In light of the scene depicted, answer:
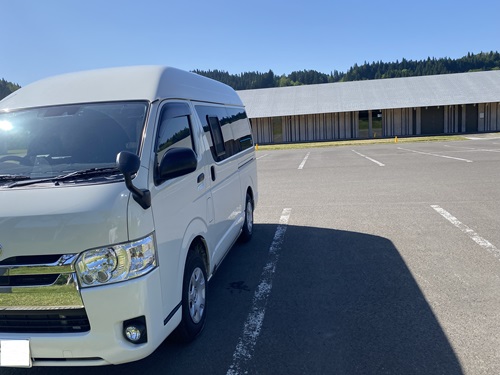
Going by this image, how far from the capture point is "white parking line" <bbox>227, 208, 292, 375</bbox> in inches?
131

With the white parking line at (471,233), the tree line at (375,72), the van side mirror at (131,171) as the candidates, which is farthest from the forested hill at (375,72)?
the van side mirror at (131,171)

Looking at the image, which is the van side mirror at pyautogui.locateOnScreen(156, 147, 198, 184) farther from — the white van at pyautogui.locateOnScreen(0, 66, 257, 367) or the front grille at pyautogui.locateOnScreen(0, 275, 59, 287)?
the front grille at pyautogui.locateOnScreen(0, 275, 59, 287)

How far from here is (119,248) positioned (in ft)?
8.69

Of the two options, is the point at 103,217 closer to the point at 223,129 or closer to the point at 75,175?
the point at 75,175

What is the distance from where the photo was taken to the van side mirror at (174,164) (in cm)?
311

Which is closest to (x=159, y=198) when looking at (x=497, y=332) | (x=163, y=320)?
(x=163, y=320)

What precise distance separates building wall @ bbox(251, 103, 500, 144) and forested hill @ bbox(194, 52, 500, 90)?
164 feet

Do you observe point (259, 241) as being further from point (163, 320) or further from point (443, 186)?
point (443, 186)

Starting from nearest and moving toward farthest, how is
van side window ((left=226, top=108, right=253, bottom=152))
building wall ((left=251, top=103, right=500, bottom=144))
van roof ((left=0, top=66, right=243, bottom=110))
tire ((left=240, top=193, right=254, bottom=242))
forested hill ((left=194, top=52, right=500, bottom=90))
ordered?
van roof ((left=0, top=66, right=243, bottom=110)) < van side window ((left=226, top=108, right=253, bottom=152)) < tire ((left=240, top=193, right=254, bottom=242)) < building wall ((left=251, top=103, right=500, bottom=144)) < forested hill ((left=194, top=52, right=500, bottom=90))

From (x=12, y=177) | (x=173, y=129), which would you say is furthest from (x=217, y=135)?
(x=12, y=177)

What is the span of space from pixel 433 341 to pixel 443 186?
7991 millimetres

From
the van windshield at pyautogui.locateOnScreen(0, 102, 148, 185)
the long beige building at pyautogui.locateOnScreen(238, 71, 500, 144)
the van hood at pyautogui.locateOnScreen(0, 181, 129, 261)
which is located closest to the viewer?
the van hood at pyautogui.locateOnScreen(0, 181, 129, 261)

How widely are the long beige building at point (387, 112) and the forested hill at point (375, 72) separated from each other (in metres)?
49.2

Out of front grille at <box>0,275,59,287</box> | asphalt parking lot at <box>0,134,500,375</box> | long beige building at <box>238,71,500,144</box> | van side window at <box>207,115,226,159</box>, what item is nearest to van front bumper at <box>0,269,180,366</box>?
front grille at <box>0,275,59,287</box>
